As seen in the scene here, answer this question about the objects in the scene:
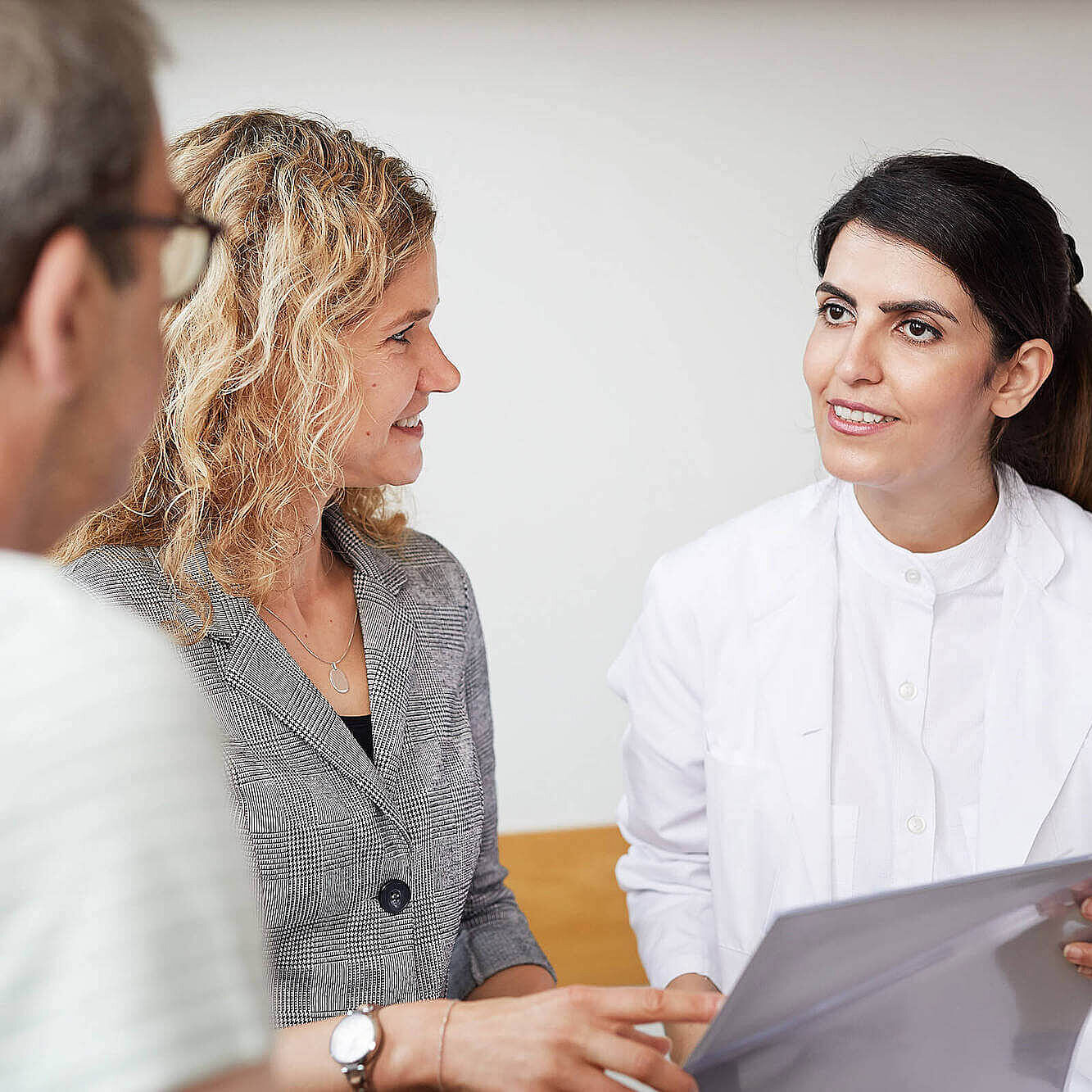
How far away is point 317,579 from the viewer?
1483 mm

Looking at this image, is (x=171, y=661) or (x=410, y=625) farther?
(x=410, y=625)

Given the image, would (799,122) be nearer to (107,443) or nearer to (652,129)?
(652,129)

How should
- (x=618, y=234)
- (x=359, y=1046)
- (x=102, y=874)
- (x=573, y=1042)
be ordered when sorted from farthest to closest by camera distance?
1. (x=618, y=234)
2. (x=359, y=1046)
3. (x=573, y=1042)
4. (x=102, y=874)

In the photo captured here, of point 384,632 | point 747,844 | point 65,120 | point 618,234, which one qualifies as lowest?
point 747,844

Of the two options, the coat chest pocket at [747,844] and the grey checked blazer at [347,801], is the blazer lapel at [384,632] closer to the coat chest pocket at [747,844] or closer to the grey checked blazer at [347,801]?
the grey checked blazer at [347,801]

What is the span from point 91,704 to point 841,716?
1.23 meters

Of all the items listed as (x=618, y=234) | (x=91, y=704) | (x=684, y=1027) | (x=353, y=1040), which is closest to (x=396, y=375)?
(x=353, y=1040)

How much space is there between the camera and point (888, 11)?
2.51 metres

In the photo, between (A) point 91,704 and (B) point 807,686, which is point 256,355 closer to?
(B) point 807,686

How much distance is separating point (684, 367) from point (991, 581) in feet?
3.57

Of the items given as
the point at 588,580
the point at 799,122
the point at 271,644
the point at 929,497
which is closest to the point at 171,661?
the point at 271,644

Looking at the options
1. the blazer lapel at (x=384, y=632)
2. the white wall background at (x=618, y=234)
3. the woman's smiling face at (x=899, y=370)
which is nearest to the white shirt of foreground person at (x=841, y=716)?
the woman's smiling face at (x=899, y=370)

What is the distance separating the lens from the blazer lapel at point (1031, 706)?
1452 millimetres

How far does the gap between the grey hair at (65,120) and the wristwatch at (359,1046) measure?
28.8 inches
